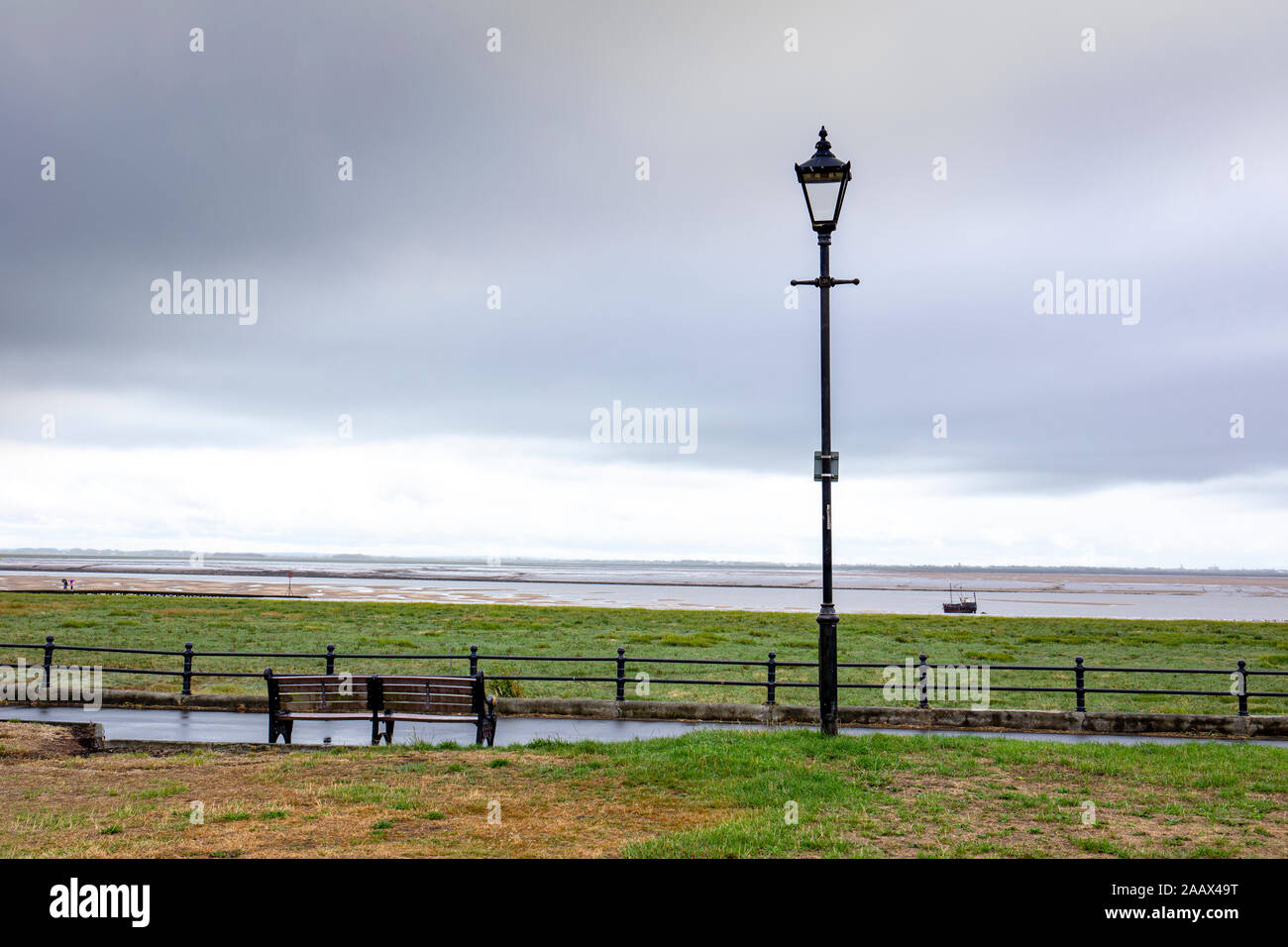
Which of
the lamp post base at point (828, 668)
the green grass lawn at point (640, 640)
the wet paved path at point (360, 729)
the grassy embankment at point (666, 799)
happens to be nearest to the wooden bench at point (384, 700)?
the wet paved path at point (360, 729)

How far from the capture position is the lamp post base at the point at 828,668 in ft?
36.0

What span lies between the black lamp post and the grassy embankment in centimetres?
77

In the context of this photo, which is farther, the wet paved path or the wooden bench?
the wet paved path

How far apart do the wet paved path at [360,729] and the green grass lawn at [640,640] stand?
4.84ft

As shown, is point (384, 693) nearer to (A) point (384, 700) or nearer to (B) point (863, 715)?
(A) point (384, 700)

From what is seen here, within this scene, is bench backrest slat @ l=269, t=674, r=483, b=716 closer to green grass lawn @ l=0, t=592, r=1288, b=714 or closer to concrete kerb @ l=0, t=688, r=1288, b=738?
green grass lawn @ l=0, t=592, r=1288, b=714

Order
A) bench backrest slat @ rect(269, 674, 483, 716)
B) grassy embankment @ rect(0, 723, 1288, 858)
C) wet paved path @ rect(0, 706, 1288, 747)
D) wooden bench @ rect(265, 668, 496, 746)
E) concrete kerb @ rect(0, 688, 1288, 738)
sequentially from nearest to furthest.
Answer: grassy embankment @ rect(0, 723, 1288, 858)
wooden bench @ rect(265, 668, 496, 746)
bench backrest slat @ rect(269, 674, 483, 716)
wet paved path @ rect(0, 706, 1288, 747)
concrete kerb @ rect(0, 688, 1288, 738)

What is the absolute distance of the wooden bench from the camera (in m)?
12.5

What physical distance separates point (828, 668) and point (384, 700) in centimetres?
645

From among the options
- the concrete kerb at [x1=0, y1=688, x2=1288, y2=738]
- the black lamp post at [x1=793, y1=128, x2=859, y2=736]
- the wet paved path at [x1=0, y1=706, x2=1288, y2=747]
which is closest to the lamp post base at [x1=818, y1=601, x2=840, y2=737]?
the black lamp post at [x1=793, y1=128, x2=859, y2=736]

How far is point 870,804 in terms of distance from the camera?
833 cm
